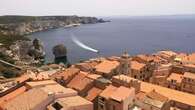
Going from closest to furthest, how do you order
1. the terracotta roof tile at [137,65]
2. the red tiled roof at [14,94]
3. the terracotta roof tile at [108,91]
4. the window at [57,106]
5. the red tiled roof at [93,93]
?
the window at [57,106] < the terracotta roof tile at [108,91] < the red tiled roof at [14,94] < the red tiled roof at [93,93] < the terracotta roof tile at [137,65]

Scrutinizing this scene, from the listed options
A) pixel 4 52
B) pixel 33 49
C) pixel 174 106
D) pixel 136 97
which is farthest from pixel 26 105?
pixel 33 49

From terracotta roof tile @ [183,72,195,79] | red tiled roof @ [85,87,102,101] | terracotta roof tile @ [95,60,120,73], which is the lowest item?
red tiled roof @ [85,87,102,101]

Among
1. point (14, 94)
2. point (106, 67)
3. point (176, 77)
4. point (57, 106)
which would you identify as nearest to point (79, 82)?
point (106, 67)

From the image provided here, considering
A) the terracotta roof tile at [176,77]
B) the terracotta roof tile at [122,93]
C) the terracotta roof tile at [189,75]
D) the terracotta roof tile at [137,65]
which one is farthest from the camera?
the terracotta roof tile at [137,65]

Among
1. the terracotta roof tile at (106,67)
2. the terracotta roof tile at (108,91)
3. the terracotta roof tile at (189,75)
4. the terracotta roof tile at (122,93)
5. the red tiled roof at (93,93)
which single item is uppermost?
the terracotta roof tile at (122,93)

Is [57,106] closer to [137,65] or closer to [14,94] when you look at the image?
[14,94]

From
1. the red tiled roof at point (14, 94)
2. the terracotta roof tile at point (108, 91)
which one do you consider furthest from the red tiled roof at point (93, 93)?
the red tiled roof at point (14, 94)

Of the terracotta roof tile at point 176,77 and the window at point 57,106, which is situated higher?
the window at point 57,106

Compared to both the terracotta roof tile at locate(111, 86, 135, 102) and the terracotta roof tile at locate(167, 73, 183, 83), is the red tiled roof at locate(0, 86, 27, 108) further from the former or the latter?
the terracotta roof tile at locate(167, 73, 183, 83)

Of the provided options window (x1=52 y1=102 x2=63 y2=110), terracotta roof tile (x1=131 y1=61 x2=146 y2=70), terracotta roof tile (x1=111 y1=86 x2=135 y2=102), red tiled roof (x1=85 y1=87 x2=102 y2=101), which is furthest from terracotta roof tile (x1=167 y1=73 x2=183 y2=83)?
window (x1=52 y1=102 x2=63 y2=110)

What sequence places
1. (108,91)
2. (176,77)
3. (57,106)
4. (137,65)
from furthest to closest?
(137,65), (176,77), (108,91), (57,106)

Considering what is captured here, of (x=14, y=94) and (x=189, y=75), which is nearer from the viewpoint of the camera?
(x=14, y=94)

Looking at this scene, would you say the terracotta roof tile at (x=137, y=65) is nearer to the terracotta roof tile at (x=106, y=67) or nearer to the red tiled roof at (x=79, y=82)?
the terracotta roof tile at (x=106, y=67)
